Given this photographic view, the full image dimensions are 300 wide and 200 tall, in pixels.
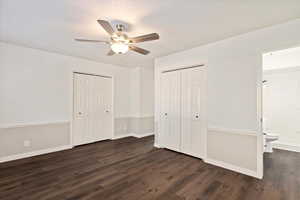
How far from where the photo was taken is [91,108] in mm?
4414

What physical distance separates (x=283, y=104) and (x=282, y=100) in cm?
11

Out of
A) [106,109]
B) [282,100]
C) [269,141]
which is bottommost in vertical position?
[269,141]

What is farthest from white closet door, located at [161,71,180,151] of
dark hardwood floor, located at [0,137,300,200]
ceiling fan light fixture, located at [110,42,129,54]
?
ceiling fan light fixture, located at [110,42,129,54]

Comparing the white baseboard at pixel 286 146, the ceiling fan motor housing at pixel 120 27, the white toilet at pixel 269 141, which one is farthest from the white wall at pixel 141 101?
the white baseboard at pixel 286 146

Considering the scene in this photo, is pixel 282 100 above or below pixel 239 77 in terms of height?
below

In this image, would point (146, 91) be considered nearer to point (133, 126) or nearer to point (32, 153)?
point (133, 126)

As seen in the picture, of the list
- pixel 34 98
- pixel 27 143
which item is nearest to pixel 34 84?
pixel 34 98

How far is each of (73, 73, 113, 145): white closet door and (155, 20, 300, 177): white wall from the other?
2961 mm

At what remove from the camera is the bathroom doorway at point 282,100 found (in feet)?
12.5

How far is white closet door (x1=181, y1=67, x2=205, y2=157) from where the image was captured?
327 centimetres

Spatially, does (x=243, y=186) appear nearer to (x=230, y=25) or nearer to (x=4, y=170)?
(x=230, y=25)

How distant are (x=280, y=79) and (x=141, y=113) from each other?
167 inches

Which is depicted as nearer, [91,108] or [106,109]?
[91,108]

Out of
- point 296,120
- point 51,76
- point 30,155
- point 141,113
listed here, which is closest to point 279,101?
point 296,120
